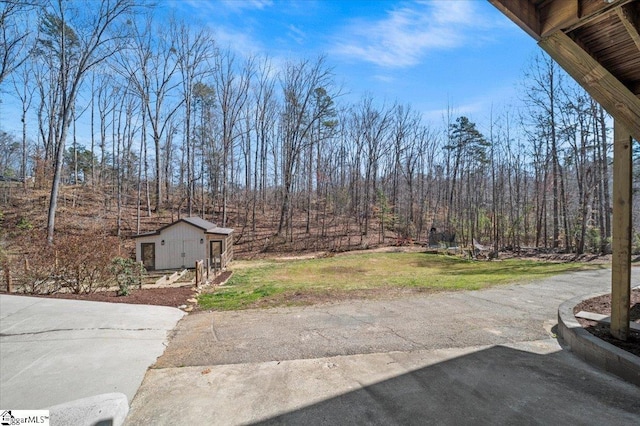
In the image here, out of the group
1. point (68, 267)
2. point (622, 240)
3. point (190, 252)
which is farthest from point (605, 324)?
point (190, 252)

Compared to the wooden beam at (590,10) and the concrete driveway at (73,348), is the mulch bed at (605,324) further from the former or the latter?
the concrete driveway at (73,348)

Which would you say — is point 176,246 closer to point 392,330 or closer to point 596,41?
point 392,330

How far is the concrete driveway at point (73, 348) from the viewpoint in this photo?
2.91 meters

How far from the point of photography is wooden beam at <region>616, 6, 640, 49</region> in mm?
2289

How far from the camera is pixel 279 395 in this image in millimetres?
2680

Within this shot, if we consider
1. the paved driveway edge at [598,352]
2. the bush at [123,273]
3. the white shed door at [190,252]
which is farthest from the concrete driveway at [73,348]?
the white shed door at [190,252]

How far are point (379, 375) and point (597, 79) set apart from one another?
3.56 m

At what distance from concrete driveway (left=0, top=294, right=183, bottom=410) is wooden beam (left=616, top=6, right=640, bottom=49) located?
5.13 meters

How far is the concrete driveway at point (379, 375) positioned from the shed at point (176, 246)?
1116 centimetres

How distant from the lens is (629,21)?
2.33m

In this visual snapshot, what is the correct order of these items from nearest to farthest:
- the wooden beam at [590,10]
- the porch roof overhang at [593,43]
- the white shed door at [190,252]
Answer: the wooden beam at [590,10] → the porch roof overhang at [593,43] → the white shed door at [190,252]

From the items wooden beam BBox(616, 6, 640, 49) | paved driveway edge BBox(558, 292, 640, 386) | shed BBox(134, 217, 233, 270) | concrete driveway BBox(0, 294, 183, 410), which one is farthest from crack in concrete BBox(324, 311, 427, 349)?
shed BBox(134, 217, 233, 270)

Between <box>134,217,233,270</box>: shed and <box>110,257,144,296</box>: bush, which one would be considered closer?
<box>110,257,144,296</box>: bush

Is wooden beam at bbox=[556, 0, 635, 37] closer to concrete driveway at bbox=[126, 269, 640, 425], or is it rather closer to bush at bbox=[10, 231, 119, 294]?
concrete driveway at bbox=[126, 269, 640, 425]
